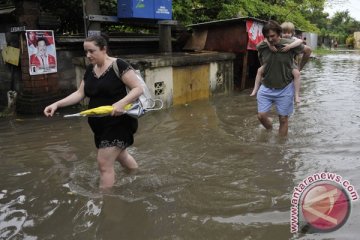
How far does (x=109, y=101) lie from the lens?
3924 mm

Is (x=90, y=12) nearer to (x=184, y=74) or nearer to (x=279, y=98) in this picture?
(x=184, y=74)

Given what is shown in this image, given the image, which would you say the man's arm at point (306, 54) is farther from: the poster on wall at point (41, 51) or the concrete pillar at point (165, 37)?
the poster on wall at point (41, 51)

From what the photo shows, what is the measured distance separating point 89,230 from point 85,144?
294 centimetres

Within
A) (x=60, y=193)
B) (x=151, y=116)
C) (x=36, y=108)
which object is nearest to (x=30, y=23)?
(x=36, y=108)

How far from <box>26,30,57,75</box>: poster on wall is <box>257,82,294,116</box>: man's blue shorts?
465 cm

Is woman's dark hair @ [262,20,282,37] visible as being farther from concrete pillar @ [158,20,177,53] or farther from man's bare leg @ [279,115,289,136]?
concrete pillar @ [158,20,177,53]

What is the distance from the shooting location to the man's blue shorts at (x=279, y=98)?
5848 mm

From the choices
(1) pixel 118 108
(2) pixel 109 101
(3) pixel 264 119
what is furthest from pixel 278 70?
(1) pixel 118 108

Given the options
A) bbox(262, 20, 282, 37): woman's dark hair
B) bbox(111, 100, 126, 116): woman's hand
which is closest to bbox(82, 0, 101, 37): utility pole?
bbox(262, 20, 282, 37): woman's dark hair

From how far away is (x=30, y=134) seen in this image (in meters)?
6.93

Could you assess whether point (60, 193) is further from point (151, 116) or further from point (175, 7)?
point (175, 7)

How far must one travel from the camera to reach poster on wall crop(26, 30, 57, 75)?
814 cm

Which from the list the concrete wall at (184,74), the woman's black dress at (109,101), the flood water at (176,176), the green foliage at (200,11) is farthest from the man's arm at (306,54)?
the green foliage at (200,11)

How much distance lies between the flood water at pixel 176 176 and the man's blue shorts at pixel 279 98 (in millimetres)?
505
